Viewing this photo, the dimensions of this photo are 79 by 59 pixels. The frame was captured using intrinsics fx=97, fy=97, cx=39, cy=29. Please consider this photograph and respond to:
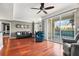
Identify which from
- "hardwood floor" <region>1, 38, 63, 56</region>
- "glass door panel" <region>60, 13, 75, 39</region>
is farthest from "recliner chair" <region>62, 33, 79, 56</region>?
"glass door panel" <region>60, 13, 75, 39</region>

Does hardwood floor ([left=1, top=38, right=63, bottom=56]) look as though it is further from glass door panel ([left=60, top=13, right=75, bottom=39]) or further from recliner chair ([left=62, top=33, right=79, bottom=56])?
glass door panel ([left=60, top=13, right=75, bottom=39])

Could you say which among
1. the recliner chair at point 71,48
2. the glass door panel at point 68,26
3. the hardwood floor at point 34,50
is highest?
the glass door panel at point 68,26

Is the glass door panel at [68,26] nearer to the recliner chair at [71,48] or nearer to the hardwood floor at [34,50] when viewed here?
the recliner chair at [71,48]

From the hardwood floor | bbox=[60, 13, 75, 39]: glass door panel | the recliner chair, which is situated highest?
bbox=[60, 13, 75, 39]: glass door panel

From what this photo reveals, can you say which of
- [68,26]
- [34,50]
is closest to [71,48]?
[68,26]

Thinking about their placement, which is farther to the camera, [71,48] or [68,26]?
[68,26]

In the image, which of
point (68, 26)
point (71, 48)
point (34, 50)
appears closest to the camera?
point (71, 48)

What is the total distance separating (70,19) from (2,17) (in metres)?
2.56

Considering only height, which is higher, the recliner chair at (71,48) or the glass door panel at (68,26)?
the glass door panel at (68,26)

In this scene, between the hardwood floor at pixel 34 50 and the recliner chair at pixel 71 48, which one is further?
the hardwood floor at pixel 34 50

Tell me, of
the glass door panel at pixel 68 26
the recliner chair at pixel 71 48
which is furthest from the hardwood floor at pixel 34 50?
the glass door panel at pixel 68 26

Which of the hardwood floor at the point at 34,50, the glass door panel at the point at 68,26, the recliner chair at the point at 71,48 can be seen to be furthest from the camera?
the glass door panel at the point at 68,26

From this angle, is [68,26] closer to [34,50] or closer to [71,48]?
[71,48]

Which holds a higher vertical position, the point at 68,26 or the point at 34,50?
the point at 68,26
